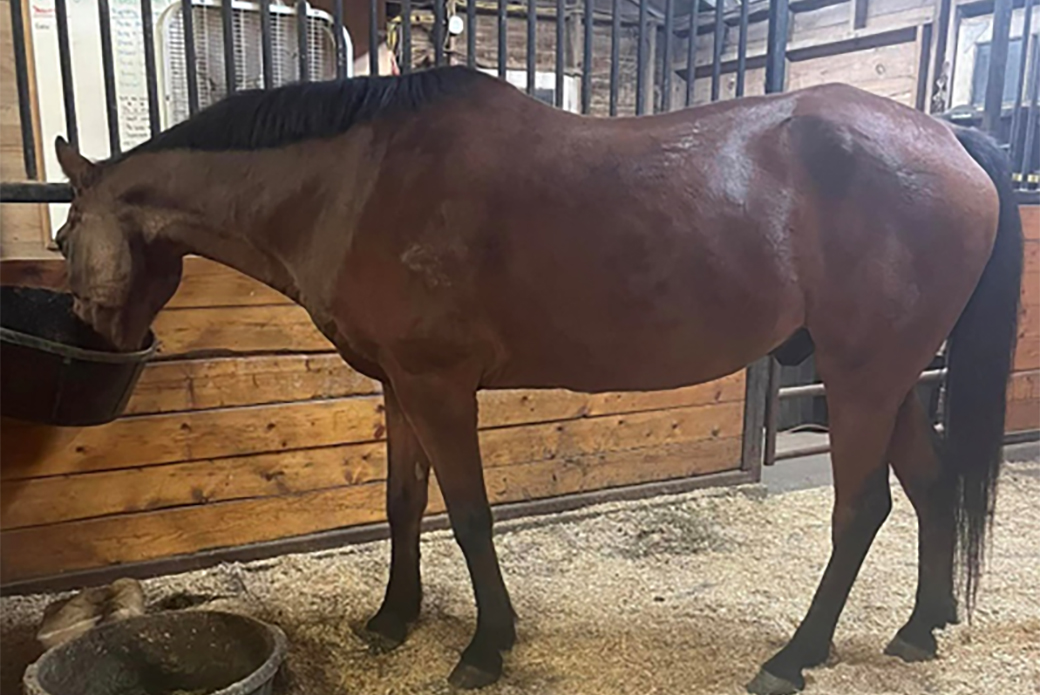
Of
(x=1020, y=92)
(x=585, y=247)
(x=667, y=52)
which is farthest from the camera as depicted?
(x=1020, y=92)

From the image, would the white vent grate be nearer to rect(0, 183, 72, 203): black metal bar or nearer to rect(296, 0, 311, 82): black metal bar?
rect(296, 0, 311, 82): black metal bar

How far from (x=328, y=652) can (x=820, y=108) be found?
1534 millimetres

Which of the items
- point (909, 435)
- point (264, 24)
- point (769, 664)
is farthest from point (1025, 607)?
point (264, 24)

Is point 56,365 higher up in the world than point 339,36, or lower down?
lower down

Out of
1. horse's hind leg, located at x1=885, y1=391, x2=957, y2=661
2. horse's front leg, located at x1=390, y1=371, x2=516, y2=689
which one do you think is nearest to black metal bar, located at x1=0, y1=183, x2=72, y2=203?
horse's front leg, located at x1=390, y1=371, x2=516, y2=689

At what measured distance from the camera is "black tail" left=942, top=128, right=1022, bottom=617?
168cm

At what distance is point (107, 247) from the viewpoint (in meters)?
1.63

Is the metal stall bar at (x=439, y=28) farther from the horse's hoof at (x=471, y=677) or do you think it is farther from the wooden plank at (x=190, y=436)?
the horse's hoof at (x=471, y=677)

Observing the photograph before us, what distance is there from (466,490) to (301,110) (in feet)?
2.70

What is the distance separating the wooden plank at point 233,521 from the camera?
2.04 m

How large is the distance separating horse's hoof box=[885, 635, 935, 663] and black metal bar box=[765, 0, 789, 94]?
1.64 m

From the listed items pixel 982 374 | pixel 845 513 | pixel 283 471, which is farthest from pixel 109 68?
pixel 982 374

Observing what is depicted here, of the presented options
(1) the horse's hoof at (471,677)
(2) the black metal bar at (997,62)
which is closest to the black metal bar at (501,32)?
(1) the horse's hoof at (471,677)

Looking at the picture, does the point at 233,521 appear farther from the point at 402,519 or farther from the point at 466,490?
the point at 466,490
